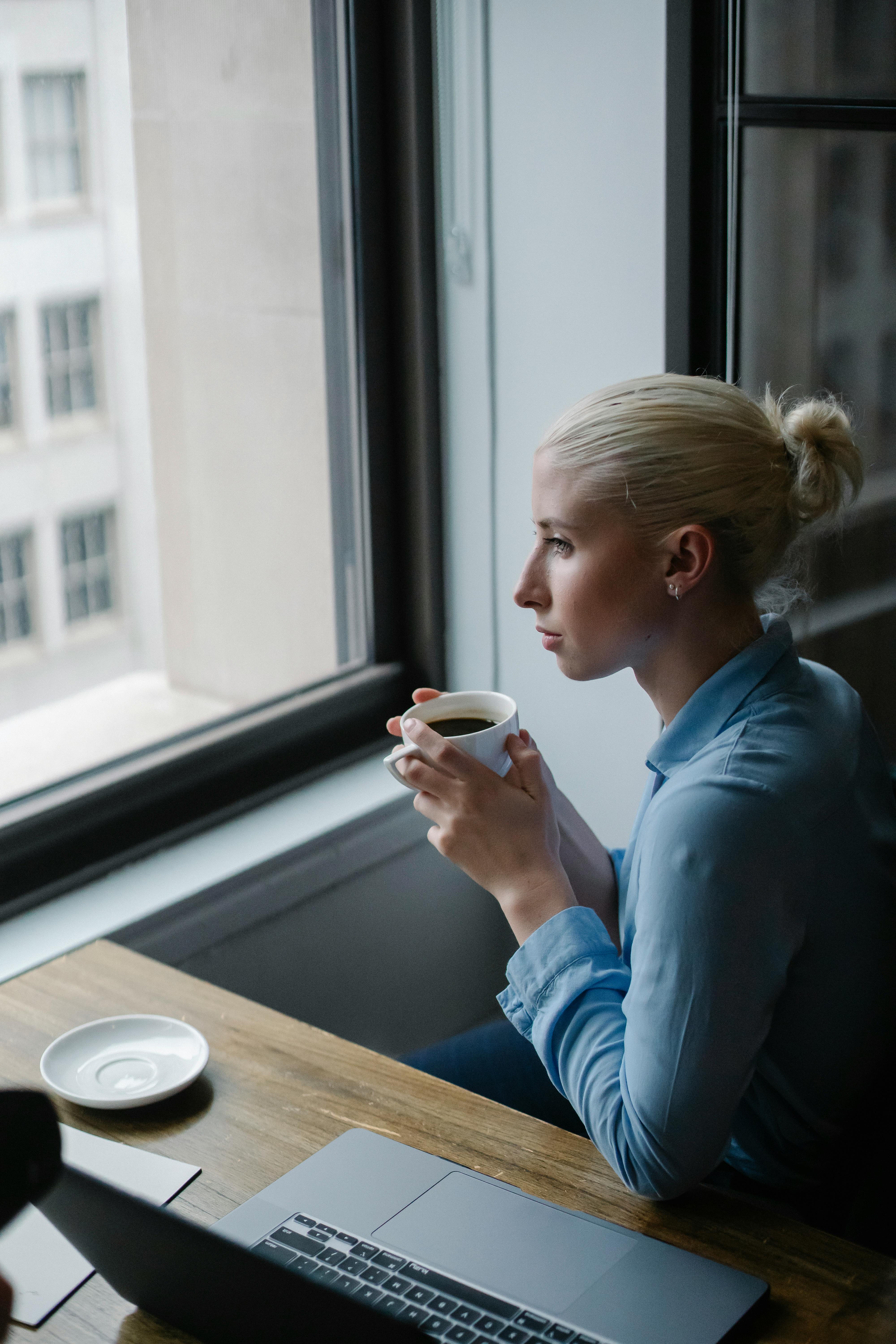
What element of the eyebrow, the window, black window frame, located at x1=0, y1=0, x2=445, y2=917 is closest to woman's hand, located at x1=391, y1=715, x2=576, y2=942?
the eyebrow

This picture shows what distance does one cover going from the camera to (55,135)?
5.58 feet

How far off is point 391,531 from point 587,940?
125 cm

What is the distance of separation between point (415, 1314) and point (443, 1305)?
0.06 feet

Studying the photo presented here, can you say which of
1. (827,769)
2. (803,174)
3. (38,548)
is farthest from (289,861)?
(803,174)

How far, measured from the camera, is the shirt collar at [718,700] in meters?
1.18

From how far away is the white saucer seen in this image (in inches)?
44.9

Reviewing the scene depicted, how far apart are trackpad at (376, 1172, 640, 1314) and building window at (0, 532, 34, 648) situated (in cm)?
104

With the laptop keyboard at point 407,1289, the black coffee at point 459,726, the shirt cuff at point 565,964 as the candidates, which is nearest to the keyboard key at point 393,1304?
the laptop keyboard at point 407,1289

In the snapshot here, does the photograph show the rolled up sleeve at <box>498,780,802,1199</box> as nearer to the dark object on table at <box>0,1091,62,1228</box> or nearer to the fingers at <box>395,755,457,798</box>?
the fingers at <box>395,755,457,798</box>

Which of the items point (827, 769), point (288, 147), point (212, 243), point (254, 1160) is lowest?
point (254, 1160)

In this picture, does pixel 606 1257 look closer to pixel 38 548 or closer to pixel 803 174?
pixel 38 548

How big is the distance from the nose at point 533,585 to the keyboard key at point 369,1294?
1.94 ft

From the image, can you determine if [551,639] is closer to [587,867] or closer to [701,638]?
[701,638]

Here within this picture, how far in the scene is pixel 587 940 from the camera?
1105 millimetres
